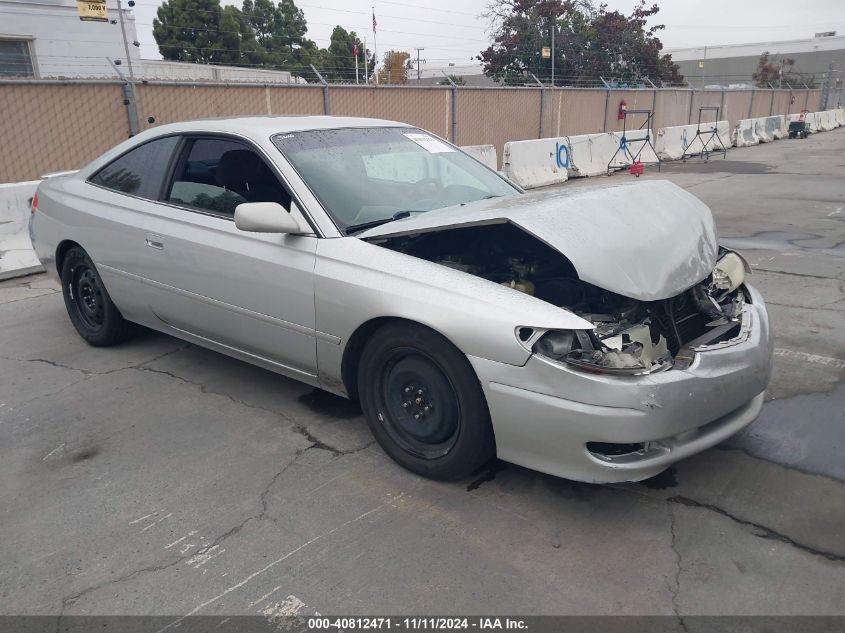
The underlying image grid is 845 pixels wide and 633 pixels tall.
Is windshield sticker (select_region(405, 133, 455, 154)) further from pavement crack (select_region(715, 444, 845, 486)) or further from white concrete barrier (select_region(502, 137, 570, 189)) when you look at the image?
white concrete barrier (select_region(502, 137, 570, 189))

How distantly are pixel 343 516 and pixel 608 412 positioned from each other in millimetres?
1224

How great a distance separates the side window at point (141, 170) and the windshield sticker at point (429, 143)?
151 cm

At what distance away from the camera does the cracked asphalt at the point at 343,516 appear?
2.51 metres

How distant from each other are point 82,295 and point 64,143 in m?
5.71

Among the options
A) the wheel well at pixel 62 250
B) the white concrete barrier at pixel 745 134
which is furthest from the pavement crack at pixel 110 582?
A: the white concrete barrier at pixel 745 134

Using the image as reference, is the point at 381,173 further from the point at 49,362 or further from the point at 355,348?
the point at 49,362

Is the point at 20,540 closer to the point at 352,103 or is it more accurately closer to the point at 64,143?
the point at 64,143

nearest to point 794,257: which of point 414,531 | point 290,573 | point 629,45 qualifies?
point 414,531

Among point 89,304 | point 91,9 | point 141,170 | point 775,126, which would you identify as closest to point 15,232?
point 89,304

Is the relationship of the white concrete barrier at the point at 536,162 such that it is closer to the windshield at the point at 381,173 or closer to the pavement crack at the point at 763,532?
the windshield at the point at 381,173

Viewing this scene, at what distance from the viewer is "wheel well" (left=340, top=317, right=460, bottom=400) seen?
3.22 metres

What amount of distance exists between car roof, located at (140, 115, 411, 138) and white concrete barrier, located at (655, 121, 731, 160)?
56.9 ft

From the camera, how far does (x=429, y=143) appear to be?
4.48 m

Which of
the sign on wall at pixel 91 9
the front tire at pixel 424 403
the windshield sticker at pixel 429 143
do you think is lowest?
the front tire at pixel 424 403
